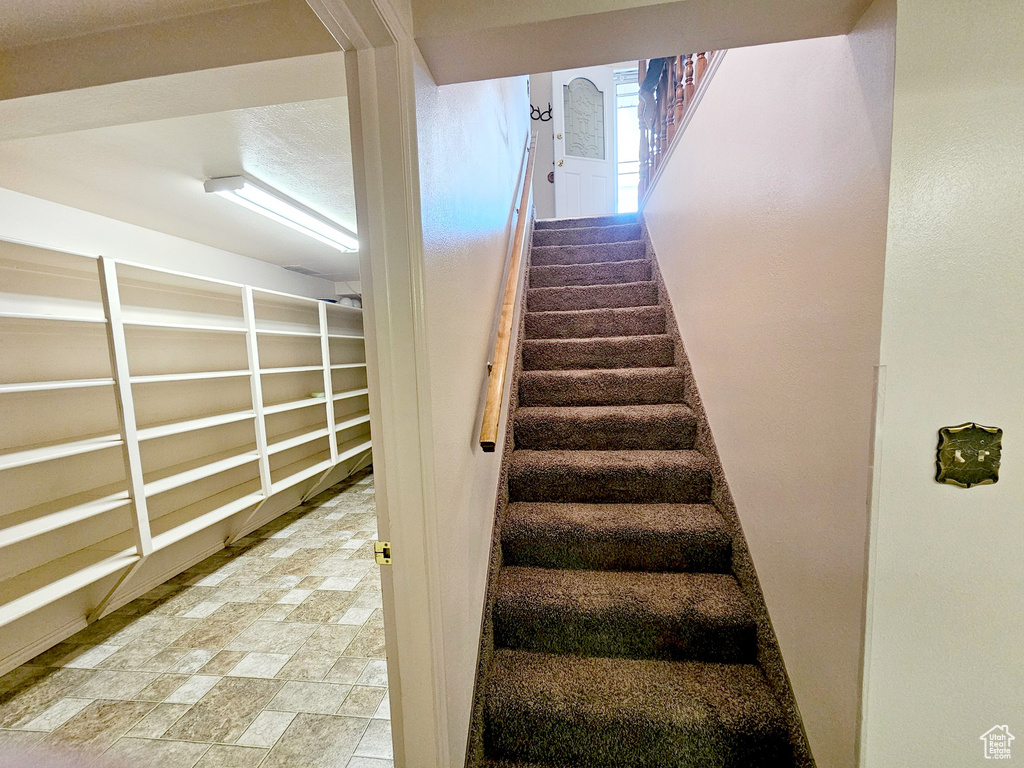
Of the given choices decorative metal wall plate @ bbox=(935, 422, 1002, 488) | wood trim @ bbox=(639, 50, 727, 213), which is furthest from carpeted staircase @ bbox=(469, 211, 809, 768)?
wood trim @ bbox=(639, 50, 727, 213)

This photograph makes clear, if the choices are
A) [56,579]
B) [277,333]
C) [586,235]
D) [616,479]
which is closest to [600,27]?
[616,479]

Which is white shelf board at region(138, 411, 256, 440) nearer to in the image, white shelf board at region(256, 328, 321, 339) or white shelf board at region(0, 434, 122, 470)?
white shelf board at region(0, 434, 122, 470)

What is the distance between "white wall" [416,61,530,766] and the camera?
3.27 ft

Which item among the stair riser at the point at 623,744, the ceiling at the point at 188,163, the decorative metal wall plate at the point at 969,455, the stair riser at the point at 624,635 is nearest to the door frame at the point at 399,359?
the stair riser at the point at 623,744

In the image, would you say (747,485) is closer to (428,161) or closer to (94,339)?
(428,161)

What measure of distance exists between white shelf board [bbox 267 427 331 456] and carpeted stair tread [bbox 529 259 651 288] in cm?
250

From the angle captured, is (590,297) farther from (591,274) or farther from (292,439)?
(292,439)

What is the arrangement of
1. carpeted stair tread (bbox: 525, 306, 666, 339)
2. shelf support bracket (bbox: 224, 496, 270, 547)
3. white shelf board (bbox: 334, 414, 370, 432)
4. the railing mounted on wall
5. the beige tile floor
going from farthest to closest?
white shelf board (bbox: 334, 414, 370, 432), shelf support bracket (bbox: 224, 496, 270, 547), carpeted stair tread (bbox: 525, 306, 666, 339), the railing mounted on wall, the beige tile floor

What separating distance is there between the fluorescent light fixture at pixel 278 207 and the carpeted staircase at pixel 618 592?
1.44 metres

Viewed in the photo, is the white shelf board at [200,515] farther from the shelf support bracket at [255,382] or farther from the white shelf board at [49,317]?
the white shelf board at [49,317]

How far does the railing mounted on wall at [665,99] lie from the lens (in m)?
1.98

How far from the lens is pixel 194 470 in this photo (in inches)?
103

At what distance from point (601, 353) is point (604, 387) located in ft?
0.95

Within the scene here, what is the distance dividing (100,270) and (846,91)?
9.87 ft
